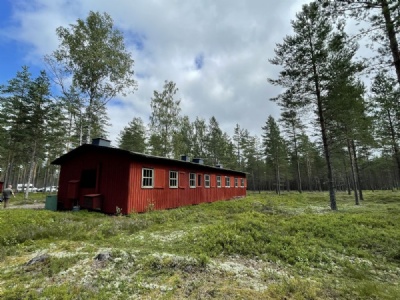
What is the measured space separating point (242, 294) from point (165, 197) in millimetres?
10512

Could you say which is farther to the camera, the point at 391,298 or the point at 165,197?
the point at 165,197

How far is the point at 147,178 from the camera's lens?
41.7 ft

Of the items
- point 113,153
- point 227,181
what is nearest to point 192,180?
point 113,153

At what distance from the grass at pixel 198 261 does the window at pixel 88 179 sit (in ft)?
14.9

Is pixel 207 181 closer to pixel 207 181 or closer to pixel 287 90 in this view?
pixel 207 181

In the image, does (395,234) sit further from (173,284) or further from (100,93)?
(100,93)

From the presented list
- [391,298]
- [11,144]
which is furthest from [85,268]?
[11,144]

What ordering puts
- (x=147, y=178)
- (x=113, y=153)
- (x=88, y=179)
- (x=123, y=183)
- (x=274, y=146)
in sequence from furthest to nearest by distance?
(x=274, y=146), (x=88, y=179), (x=147, y=178), (x=113, y=153), (x=123, y=183)

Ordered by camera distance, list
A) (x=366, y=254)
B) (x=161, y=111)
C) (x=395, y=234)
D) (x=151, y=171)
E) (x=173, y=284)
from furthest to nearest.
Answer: (x=161, y=111)
(x=151, y=171)
(x=395, y=234)
(x=366, y=254)
(x=173, y=284)

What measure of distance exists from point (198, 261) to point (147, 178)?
8358mm

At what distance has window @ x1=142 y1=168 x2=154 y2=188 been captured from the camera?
1242 centimetres

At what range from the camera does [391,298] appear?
3611mm

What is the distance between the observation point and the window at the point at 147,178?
12.4 metres

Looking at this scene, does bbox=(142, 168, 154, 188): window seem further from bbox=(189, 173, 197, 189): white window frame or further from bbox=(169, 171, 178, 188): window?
bbox=(189, 173, 197, 189): white window frame
